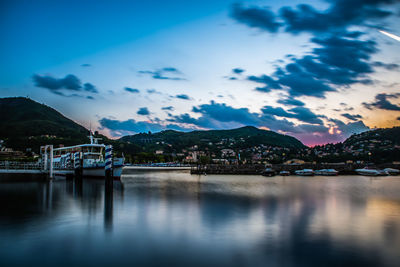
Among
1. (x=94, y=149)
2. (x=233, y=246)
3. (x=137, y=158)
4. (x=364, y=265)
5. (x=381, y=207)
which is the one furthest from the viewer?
(x=137, y=158)

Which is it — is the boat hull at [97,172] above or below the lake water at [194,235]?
above

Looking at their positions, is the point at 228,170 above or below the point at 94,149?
below

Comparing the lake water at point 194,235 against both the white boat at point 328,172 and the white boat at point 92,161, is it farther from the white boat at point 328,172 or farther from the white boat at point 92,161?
the white boat at point 328,172

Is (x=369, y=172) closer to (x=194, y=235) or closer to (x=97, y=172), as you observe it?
(x=97, y=172)

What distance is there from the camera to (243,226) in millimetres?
15609

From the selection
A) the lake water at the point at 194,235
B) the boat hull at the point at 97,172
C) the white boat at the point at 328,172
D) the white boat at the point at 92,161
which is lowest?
the white boat at the point at 328,172

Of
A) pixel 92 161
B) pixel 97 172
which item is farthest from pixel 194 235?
pixel 92 161

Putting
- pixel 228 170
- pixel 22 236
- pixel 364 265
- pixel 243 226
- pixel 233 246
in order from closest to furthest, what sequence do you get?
pixel 364 265 < pixel 233 246 < pixel 22 236 < pixel 243 226 < pixel 228 170

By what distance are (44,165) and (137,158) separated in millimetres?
143809

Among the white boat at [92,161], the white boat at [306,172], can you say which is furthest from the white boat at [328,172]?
the white boat at [92,161]

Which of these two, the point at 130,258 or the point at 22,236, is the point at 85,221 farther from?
the point at 130,258

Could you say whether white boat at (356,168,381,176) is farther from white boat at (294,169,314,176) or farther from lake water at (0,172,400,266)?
lake water at (0,172,400,266)

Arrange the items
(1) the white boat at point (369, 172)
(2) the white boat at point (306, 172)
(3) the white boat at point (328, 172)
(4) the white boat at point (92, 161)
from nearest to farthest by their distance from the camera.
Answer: (4) the white boat at point (92, 161) → (1) the white boat at point (369, 172) → (2) the white boat at point (306, 172) → (3) the white boat at point (328, 172)

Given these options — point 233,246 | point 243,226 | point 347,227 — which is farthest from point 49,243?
point 347,227
